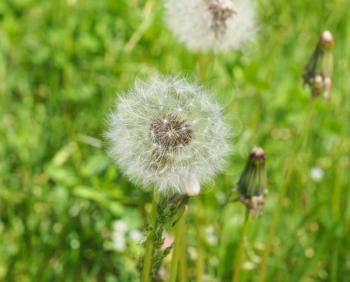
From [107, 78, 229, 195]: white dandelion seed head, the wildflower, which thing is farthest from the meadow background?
[107, 78, 229, 195]: white dandelion seed head

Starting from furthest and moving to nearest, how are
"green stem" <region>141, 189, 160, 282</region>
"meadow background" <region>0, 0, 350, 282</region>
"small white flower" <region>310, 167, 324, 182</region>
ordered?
"small white flower" <region>310, 167, 324, 182</region> < "meadow background" <region>0, 0, 350, 282</region> < "green stem" <region>141, 189, 160, 282</region>

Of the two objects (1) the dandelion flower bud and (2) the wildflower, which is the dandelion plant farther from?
(2) the wildflower

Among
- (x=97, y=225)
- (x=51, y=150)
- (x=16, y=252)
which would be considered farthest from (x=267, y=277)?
(x=51, y=150)

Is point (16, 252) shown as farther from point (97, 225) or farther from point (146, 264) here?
point (146, 264)

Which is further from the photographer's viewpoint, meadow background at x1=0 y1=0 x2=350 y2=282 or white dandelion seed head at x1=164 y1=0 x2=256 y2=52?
meadow background at x1=0 y1=0 x2=350 y2=282

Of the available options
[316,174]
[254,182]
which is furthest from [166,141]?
[316,174]

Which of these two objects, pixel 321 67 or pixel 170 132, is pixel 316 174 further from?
pixel 170 132

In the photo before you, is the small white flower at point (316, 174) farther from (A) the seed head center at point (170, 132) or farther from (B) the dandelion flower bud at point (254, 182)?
(A) the seed head center at point (170, 132)
